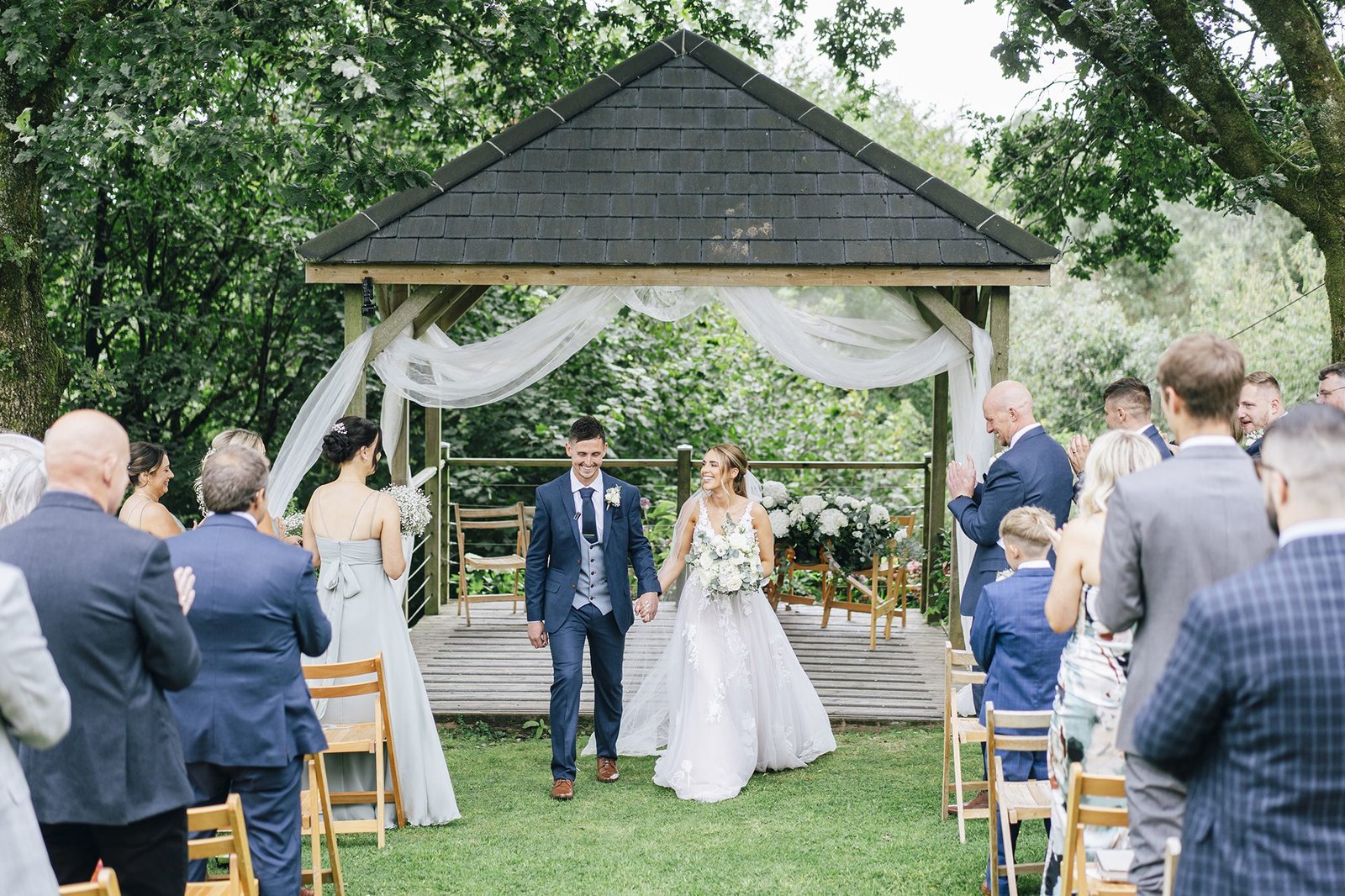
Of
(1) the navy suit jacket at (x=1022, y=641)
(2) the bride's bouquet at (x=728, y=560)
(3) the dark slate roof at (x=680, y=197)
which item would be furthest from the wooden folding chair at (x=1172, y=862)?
(3) the dark slate roof at (x=680, y=197)

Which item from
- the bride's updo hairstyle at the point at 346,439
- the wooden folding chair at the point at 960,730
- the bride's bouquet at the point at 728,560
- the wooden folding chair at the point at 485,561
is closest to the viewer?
the wooden folding chair at the point at 960,730

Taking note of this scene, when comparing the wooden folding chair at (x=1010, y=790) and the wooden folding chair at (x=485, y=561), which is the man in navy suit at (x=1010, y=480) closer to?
the wooden folding chair at (x=1010, y=790)

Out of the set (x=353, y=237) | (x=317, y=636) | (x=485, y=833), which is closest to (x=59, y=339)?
(x=353, y=237)

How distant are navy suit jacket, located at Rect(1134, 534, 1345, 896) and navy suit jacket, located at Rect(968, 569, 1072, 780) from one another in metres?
2.50

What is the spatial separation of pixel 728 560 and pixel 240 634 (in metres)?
3.49

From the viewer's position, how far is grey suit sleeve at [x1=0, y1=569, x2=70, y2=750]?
2.65m

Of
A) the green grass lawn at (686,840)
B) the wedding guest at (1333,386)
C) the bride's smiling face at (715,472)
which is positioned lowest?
the green grass lawn at (686,840)

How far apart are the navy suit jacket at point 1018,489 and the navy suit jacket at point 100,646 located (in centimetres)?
406

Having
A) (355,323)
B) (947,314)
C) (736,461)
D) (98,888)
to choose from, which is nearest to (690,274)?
(736,461)

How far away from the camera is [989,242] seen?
26.0 ft

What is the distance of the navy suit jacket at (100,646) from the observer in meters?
3.17

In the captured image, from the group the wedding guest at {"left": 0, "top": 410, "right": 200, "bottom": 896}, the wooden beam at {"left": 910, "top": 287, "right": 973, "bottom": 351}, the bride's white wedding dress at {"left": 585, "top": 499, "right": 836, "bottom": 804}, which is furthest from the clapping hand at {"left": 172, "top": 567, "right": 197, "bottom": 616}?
the wooden beam at {"left": 910, "top": 287, "right": 973, "bottom": 351}

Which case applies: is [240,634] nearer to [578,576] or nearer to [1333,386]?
[578,576]

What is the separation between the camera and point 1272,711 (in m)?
2.45
